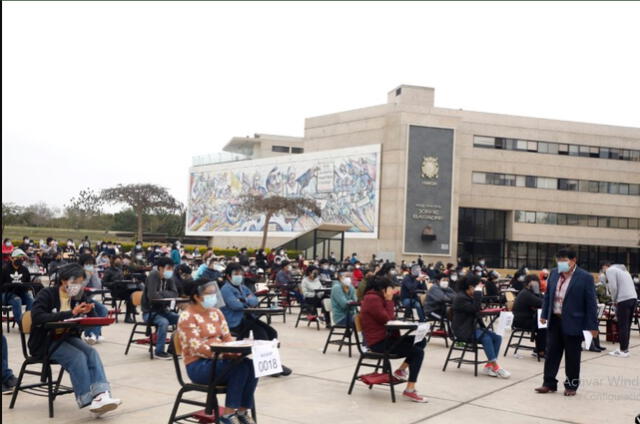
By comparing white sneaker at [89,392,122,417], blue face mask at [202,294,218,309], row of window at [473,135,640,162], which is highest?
row of window at [473,135,640,162]

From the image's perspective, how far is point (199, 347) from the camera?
589 centimetres

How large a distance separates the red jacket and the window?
52.3 metres

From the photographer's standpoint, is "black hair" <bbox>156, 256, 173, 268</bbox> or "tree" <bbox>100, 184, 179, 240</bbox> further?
"tree" <bbox>100, 184, 179, 240</bbox>

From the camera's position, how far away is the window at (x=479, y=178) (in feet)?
193

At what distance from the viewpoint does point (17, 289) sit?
12.8 m

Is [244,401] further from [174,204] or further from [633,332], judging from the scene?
[174,204]

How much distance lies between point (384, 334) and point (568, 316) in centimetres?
252

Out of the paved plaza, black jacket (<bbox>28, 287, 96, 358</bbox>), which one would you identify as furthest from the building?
black jacket (<bbox>28, 287, 96, 358</bbox>)

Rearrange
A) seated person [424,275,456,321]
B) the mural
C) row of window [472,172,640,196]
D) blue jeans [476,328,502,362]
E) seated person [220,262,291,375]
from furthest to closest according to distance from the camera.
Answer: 1. row of window [472,172,640,196]
2. the mural
3. seated person [424,275,456,321]
4. blue jeans [476,328,502,362]
5. seated person [220,262,291,375]

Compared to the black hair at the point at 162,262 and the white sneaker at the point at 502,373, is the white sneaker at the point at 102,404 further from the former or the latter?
the white sneaker at the point at 502,373

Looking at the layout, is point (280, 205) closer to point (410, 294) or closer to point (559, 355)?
point (410, 294)

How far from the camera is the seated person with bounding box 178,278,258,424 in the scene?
227 inches

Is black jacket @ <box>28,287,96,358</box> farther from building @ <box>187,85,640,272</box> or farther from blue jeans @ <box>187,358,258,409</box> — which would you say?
building @ <box>187,85,640,272</box>

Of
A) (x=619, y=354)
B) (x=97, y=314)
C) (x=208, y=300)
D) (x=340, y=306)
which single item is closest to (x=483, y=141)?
(x=619, y=354)
